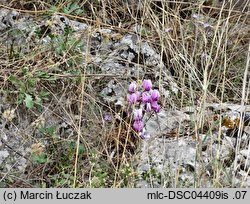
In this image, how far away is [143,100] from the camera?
2699 millimetres

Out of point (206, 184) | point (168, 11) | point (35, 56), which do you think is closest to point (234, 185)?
point (206, 184)

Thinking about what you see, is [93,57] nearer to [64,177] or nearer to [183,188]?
[64,177]

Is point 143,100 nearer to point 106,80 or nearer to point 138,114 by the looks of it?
point 138,114

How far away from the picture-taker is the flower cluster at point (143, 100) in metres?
2.69

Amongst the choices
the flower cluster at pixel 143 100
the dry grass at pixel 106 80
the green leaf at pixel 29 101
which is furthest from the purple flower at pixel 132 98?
the green leaf at pixel 29 101

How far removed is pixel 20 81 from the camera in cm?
291

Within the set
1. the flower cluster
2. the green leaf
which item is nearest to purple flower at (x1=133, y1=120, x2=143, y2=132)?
the flower cluster

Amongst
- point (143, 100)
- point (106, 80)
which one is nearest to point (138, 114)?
point (143, 100)

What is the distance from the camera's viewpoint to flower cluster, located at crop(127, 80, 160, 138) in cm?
269

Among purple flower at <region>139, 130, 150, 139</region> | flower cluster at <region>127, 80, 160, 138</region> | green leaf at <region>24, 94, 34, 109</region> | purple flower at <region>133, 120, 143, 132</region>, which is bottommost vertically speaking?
purple flower at <region>139, 130, 150, 139</region>

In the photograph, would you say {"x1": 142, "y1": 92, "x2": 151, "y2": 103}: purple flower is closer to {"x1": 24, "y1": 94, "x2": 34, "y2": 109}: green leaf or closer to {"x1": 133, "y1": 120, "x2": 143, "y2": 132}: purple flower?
{"x1": 133, "y1": 120, "x2": 143, "y2": 132}: purple flower

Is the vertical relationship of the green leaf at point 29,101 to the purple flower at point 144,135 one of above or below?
above

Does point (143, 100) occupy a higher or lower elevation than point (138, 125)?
higher

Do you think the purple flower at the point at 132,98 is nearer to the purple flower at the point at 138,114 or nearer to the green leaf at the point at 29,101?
the purple flower at the point at 138,114
